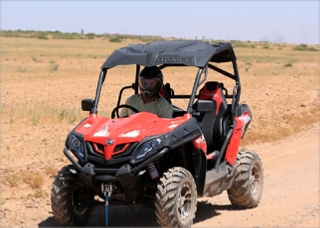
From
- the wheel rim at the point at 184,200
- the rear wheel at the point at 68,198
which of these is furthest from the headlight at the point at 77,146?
the wheel rim at the point at 184,200

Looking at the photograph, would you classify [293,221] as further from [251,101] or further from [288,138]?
[251,101]

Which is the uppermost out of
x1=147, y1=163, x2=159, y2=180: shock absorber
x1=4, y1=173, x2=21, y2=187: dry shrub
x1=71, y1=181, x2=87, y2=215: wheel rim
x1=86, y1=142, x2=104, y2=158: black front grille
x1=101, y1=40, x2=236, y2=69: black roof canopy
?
x1=101, y1=40, x2=236, y2=69: black roof canopy

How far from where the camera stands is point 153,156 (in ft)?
20.2

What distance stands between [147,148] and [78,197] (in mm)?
1200

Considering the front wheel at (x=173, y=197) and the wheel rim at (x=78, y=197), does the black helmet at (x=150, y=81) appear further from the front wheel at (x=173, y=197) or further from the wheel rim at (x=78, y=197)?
the wheel rim at (x=78, y=197)

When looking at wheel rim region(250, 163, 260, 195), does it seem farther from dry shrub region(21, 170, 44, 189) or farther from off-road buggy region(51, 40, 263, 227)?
dry shrub region(21, 170, 44, 189)

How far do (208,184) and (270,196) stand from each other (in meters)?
2.07

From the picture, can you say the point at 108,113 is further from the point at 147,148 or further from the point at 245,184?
the point at 147,148

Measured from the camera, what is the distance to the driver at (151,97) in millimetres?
7219

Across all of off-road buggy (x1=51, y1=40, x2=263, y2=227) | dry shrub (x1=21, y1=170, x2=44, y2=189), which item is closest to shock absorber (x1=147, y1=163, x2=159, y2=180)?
off-road buggy (x1=51, y1=40, x2=263, y2=227)

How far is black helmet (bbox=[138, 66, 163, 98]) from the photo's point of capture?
284 inches

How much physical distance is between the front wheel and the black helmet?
3.74ft

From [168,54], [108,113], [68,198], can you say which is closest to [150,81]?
[168,54]

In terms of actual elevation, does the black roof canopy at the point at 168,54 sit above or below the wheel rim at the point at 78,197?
above
